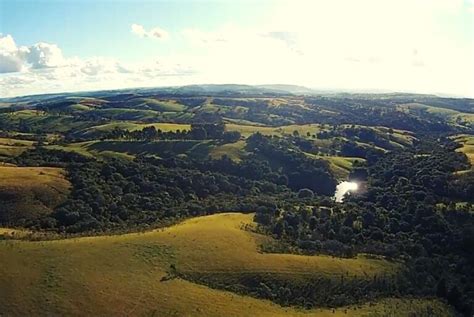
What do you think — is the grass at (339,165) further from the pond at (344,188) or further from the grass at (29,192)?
the grass at (29,192)

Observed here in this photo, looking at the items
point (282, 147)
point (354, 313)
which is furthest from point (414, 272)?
point (282, 147)

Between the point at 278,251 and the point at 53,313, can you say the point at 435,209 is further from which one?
the point at 53,313

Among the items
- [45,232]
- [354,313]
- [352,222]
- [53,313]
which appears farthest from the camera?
[352,222]

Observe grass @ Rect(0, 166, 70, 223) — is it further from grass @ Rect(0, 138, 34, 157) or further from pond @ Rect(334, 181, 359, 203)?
pond @ Rect(334, 181, 359, 203)

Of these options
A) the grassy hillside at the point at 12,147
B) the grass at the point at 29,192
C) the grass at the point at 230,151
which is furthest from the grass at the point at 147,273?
the grassy hillside at the point at 12,147

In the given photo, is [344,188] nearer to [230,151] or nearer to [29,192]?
[230,151]
